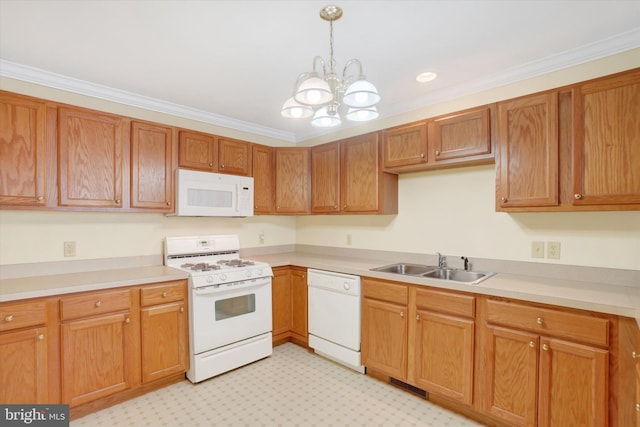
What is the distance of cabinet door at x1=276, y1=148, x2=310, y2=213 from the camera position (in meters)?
3.60

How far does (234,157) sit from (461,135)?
2.16m

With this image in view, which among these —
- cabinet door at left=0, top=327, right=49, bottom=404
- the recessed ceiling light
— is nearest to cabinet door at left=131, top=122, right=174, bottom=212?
cabinet door at left=0, top=327, right=49, bottom=404

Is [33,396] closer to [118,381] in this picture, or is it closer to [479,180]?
[118,381]

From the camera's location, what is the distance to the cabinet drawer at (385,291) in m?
2.43

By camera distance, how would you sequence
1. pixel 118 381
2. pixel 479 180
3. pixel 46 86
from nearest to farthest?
1. pixel 118 381
2. pixel 46 86
3. pixel 479 180

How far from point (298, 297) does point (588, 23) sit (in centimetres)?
303

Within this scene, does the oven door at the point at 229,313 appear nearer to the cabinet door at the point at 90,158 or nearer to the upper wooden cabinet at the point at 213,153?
the cabinet door at the point at 90,158

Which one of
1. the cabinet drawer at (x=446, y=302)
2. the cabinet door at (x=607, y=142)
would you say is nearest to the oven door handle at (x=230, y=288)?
the cabinet drawer at (x=446, y=302)

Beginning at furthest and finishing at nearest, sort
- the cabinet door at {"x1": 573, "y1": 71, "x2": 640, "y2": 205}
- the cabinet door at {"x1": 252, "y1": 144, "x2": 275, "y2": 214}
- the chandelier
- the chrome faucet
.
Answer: the cabinet door at {"x1": 252, "y1": 144, "x2": 275, "y2": 214}, the chrome faucet, the cabinet door at {"x1": 573, "y1": 71, "x2": 640, "y2": 205}, the chandelier

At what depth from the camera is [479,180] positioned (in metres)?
2.59

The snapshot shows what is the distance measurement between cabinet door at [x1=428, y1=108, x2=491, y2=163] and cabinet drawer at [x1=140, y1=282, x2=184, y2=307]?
234 centimetres

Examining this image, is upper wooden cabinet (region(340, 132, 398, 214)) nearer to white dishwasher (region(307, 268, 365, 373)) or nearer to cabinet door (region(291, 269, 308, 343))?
white dishwasher (region(307, 268, 365, 373))

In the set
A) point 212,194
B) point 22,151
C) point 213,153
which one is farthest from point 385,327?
point 22,151

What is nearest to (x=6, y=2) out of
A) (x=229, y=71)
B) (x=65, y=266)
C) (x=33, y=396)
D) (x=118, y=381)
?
(x=229, y=71)
